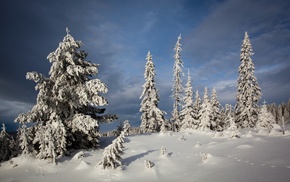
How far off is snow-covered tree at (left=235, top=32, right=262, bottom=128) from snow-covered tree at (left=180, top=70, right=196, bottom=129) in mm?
9669

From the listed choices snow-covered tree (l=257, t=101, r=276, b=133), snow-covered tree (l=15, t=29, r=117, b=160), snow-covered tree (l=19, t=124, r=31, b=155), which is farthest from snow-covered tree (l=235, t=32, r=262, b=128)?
snow-covered tree (l=19, t=124, r=31, b=155)

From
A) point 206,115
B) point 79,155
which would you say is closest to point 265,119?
point 206,115

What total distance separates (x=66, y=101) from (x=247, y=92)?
36.2 m

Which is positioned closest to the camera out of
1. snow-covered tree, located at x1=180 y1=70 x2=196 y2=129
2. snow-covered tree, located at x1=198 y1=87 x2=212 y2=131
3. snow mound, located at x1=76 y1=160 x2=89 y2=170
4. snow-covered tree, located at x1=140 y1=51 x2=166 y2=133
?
snow mound, located at x1=76 y1=160 x2=89 y2=170

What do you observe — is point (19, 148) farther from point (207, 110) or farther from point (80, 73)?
point (207, 110)

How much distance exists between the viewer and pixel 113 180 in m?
11.8

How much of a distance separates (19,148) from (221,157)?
1454cm

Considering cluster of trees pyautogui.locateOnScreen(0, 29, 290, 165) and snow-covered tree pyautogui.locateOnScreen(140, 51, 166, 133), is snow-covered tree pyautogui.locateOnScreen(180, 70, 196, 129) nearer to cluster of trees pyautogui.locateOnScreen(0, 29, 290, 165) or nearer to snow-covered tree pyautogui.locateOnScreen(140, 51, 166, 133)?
snow-covered tree pyautogui.locateOnScreen(140, 51, 166, 133)

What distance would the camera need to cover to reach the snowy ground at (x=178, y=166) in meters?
10.8

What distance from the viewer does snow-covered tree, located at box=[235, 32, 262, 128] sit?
42656mm

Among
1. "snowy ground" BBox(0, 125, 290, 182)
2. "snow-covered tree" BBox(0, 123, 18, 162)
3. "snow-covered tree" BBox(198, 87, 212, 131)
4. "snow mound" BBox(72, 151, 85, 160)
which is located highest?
"snow-covered tree" BBox(198, 87, 212, 131)

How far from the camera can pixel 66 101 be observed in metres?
17.5

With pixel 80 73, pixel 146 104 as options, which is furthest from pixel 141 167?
pixel 146 104

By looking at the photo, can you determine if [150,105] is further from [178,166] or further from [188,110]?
[178,166]
